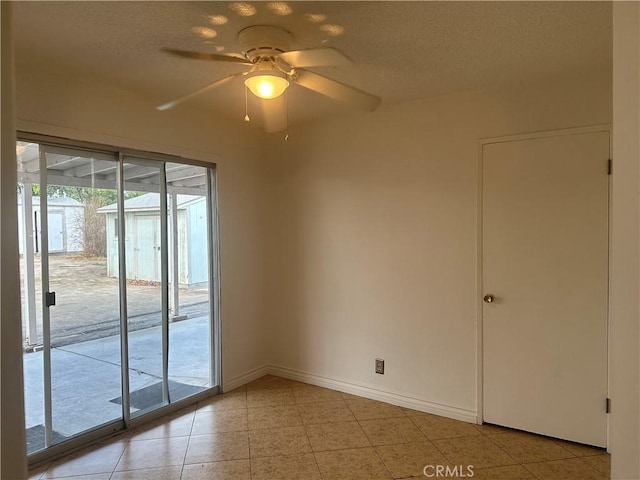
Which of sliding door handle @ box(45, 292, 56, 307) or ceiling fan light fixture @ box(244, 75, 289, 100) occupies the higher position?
ceiling fan light fixture @ box(244, 75, 289, 100)

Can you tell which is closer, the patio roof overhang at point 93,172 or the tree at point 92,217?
the patio roof overhang at point 93,172

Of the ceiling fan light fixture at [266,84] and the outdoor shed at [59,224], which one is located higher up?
the ceiling fan light fixture at [266,84]

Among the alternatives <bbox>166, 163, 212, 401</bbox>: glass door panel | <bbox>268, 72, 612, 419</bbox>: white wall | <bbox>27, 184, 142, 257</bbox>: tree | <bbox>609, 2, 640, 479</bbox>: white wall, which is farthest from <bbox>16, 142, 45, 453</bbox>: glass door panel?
<bbox>609, 2, 640, 479</bbox>: white wall

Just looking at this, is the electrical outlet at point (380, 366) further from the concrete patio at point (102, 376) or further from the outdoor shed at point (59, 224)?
the outdoor shed at point (59, 224)

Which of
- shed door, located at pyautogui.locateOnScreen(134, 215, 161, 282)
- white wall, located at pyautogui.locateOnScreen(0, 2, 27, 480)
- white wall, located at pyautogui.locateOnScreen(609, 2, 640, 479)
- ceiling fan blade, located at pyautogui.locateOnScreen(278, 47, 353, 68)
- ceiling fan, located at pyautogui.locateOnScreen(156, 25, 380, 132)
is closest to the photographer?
white wall, located at pyautogui.locateOnScreen(609, 2, 640, 479)

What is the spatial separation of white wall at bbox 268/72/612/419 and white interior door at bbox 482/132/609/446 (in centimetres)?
14

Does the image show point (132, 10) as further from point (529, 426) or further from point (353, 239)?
point (529, 426)

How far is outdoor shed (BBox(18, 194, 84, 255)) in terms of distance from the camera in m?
2.49

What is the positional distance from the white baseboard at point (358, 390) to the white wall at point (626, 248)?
100 inches

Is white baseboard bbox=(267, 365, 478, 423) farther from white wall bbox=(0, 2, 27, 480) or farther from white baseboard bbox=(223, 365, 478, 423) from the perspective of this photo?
white wall bbox=(0, 2, 27, 480)

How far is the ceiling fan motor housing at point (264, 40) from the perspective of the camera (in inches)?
77.2

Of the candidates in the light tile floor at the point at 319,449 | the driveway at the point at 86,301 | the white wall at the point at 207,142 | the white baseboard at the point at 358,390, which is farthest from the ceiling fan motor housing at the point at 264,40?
the white baseboard at the point at 358,390

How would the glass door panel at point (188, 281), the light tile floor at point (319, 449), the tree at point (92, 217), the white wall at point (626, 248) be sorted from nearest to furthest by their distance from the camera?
the white wall at point (626, 248) → the light tile floor at point (319, 449) → the tree at point (92, 217) → the glass door panel at point (188, 281)

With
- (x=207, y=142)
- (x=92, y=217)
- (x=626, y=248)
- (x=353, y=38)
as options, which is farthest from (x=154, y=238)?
(x=626, y=248)
